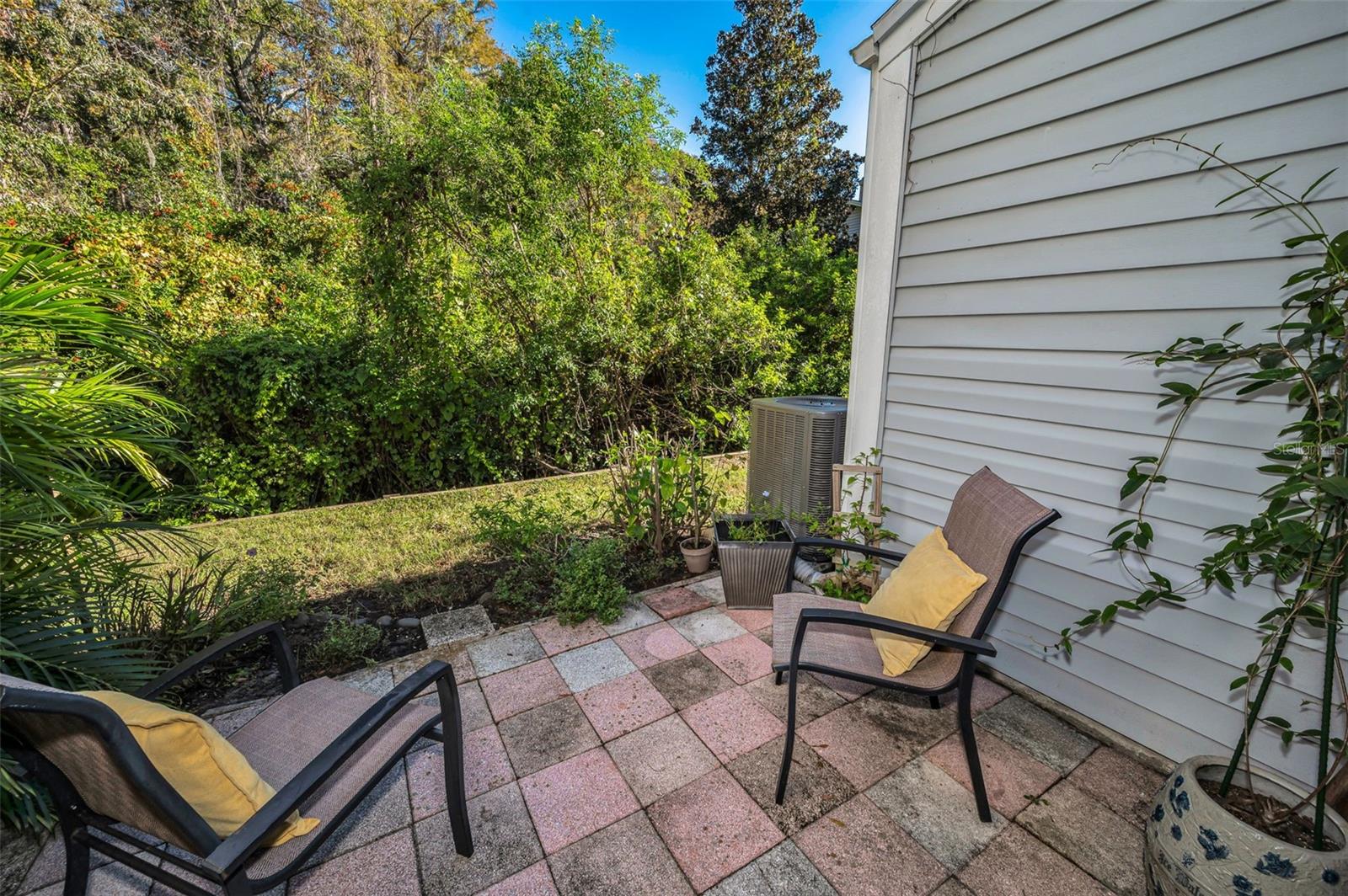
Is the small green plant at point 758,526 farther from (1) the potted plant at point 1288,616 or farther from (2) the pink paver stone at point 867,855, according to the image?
(1) the potted plant at point 1288,616

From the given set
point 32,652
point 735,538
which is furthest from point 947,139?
point 32,652

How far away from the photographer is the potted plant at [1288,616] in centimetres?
114

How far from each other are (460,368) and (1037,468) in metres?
4.41

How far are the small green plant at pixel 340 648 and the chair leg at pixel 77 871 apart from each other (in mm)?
1126

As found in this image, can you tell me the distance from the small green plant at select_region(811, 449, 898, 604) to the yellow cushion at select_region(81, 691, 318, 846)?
7.29ft

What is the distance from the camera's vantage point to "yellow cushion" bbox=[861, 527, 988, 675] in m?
1.64

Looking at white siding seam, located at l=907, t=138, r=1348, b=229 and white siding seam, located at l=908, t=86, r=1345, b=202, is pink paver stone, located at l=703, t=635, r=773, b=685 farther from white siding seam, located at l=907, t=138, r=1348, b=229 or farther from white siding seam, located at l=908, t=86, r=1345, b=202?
white siding seam, located at l=908, t=86, r=1345, b=202

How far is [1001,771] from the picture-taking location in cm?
178

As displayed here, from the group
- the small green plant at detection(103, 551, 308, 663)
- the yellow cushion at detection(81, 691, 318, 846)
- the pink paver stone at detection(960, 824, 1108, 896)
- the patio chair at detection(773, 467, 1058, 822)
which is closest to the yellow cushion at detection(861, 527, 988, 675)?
the patio chair at detection(773, 467, 1058, 822)

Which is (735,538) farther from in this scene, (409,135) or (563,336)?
(409,135)

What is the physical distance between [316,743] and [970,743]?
1.92 meters

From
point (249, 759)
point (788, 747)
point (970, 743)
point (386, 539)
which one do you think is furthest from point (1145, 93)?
point (386, 539)

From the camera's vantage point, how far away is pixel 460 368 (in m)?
4.66

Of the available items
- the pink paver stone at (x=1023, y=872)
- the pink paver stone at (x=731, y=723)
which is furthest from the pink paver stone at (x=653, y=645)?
the pink paver stone at (x=1023, y=872)
